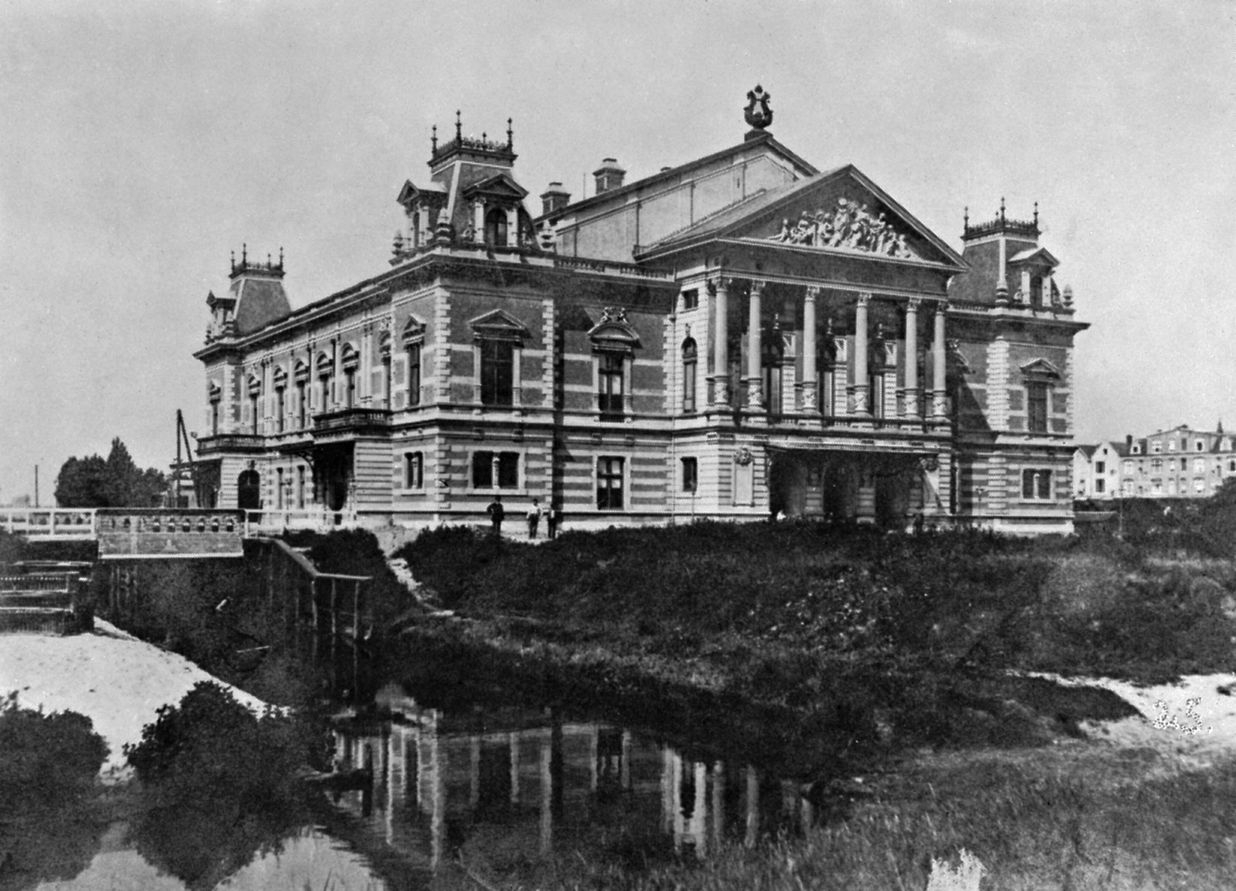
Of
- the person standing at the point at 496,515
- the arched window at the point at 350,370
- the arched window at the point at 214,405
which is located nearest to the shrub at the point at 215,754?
the person standing at the point at 496,515

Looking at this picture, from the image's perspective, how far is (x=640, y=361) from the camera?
158ft

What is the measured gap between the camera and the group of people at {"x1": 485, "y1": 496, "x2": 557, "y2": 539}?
42.7 m

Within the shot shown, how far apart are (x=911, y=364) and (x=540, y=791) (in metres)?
34.1

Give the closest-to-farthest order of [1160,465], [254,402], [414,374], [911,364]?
[414,374] < [911,364] < [254,402] < [1160,465]

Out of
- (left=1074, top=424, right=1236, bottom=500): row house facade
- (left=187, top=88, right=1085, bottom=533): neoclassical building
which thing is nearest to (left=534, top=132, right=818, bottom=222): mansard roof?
(left=187, top=88, right=1085, bottom=533): neoclassical building

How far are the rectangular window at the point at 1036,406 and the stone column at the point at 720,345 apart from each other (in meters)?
18.5

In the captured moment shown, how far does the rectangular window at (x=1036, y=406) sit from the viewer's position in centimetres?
5734

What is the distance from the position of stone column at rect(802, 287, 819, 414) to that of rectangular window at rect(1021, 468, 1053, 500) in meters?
14.9

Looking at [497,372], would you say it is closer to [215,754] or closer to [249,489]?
[249,489]

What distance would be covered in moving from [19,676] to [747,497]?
2963cm

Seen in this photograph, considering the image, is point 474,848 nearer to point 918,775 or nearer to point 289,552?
point 918,775

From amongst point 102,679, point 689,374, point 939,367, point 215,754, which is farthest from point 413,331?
point 215,754

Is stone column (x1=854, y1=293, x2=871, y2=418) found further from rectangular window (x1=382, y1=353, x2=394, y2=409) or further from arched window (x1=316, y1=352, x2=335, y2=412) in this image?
arched window (x1=316, y1=352, x2=335, y2=412)

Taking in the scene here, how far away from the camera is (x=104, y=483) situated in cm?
7775
